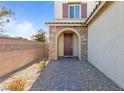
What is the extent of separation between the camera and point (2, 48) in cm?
759

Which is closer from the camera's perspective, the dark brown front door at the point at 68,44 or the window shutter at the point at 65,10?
the window shutter at the point at 65,10

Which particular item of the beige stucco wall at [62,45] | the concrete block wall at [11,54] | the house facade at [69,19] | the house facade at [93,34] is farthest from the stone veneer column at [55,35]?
the concrete block wall at [11,54]

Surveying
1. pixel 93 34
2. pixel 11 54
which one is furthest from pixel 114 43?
pixel 11 54

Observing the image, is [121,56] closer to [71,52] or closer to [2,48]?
[2,48]

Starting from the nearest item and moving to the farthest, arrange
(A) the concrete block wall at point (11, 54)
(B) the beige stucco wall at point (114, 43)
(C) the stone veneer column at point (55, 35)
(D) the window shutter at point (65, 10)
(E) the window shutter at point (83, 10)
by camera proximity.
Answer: (B) the beige stucco wall at point (114, 43) < (A) the concrete block wall at point (11, 54) < (C) the stone veneer column at point (55, 35) < (D) the window shutter at point (65, 10) < (E) the window shutter at point (83, 10)

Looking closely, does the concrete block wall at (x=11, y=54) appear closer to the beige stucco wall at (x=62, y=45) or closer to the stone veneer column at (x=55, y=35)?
the stone veneer column at (x=55, y=35)

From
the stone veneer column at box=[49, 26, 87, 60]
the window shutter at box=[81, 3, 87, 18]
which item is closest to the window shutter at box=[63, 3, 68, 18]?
the window shutter at box=[81, 3, 87, 18]

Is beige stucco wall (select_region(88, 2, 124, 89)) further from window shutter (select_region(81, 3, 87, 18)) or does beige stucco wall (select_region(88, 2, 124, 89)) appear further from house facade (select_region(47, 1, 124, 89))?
window shutter (select_region(81, 3, 87, 18))

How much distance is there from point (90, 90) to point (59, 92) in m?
1.05

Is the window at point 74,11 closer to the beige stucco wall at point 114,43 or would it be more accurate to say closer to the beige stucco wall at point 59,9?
the beige stucco wall at point 59,9

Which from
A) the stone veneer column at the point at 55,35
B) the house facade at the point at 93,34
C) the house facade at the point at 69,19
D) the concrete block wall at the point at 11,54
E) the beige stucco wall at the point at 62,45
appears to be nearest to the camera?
the house facade at the point at 93,34

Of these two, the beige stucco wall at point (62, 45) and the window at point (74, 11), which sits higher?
the window at point (74, 11)

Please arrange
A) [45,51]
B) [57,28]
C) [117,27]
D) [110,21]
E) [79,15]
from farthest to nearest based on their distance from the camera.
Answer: [45,51] < [79,15] < [57,28] < [110,21] < [117,27]

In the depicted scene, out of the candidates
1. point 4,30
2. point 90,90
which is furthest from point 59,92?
point 4,30
